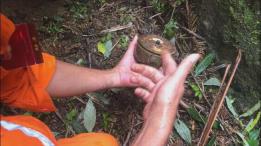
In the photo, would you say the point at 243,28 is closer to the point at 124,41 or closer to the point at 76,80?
the point at 124,41

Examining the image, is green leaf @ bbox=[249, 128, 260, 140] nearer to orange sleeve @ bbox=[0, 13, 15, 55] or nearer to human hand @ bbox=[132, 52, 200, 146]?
human hand @ bbox=[132, 52, 200, 146]

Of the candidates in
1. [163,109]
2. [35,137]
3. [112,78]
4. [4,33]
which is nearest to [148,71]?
[112,78]

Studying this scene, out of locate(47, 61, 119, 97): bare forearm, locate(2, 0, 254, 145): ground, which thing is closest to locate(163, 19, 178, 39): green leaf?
locate(2, 0, 254, 145): ground

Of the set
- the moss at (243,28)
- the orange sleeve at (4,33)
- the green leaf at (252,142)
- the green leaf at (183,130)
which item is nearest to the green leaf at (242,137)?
the green leaf at (252,142)

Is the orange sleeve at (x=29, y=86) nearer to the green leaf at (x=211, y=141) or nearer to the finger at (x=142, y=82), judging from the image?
the finger at (x=142, y=82)

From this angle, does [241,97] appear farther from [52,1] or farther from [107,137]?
[52,1]

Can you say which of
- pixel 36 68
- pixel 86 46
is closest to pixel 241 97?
pixel 86 46
